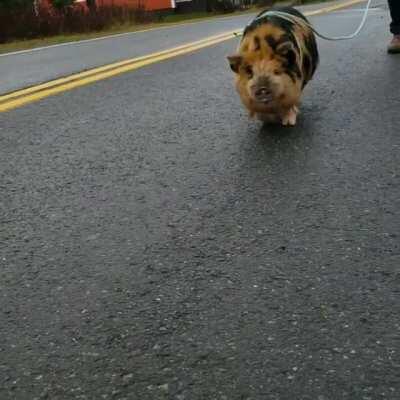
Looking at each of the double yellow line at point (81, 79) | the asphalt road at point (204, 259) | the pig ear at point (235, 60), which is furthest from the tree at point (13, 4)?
the pig ear at point (235, 60)

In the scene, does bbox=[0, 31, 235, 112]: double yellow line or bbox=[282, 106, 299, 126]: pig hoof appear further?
bbox=[0, 31, 235, 112]: double yellow line

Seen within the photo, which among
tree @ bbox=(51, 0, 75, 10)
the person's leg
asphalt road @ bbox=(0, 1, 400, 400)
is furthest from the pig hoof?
tree @ bbox=(51, 0, 75, 10)

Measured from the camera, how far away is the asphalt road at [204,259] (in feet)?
5.47

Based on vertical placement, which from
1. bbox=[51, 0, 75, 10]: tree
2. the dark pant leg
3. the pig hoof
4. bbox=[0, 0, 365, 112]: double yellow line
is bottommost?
bbox=[51, 0, 75, 10]: tree

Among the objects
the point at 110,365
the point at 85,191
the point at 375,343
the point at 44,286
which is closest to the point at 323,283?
the point at 375,343

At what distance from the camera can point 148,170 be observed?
3303 mm

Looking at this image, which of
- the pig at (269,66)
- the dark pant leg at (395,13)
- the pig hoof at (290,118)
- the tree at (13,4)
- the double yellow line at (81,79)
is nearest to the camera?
the pig at (269,66)

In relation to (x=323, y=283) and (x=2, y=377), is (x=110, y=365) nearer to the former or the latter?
(x=2, y=377)

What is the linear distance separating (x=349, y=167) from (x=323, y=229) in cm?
76

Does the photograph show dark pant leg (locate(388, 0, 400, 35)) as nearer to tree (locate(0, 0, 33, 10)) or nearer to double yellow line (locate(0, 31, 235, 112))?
double yellow line (locate(0, 31, 235, 112))

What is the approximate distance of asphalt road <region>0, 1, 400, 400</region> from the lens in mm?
1667

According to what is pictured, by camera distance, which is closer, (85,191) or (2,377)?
(2,377)

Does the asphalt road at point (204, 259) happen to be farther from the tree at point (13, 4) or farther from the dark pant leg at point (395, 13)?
the tree at point (13, 4)

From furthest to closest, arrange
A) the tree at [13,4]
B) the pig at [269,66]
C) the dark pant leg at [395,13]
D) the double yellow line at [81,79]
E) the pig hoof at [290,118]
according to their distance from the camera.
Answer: the tree at [13,4] < the dark pant leg at [395,13] < the double yellow line at [81,79] < the pig hoof at [290,118] < the pig at [269,66]
